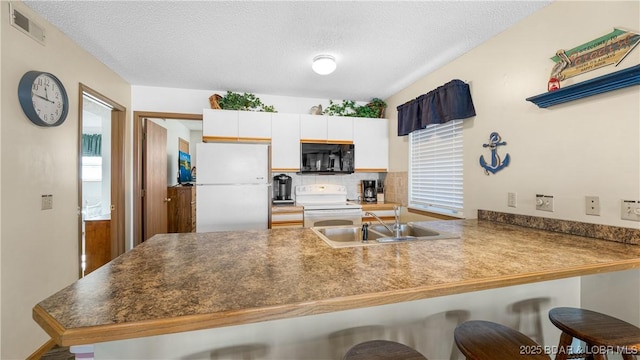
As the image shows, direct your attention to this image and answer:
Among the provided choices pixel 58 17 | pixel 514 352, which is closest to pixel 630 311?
pixel 514 352

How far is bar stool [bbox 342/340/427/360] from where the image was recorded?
960 millimetres

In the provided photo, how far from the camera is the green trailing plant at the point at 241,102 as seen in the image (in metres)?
3.22

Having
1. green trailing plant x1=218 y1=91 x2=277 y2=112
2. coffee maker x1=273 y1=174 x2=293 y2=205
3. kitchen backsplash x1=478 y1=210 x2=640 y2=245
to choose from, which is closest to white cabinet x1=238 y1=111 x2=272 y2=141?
green trailing plant x1=218 y1=91 x2=277 y2=112

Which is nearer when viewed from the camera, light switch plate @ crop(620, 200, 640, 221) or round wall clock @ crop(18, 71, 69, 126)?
light switch plate @ crop(620, 200, 640, 221)

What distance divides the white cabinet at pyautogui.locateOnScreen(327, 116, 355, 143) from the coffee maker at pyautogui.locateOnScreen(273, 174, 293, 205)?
0.80m

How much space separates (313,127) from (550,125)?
2344 mm

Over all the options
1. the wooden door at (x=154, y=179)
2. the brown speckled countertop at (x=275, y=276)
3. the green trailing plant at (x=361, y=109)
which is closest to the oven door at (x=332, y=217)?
the green trailing plant at (x=361, y=109)

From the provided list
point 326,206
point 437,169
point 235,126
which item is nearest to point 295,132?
point 235,126

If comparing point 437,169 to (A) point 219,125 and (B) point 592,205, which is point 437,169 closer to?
(B) point 592,205

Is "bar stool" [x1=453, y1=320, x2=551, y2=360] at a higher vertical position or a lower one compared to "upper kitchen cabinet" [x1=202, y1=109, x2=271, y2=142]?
lower

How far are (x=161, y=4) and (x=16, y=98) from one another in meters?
1.08

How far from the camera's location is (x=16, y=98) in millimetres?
1666

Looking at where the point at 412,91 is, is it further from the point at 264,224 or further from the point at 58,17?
the point at 58,17

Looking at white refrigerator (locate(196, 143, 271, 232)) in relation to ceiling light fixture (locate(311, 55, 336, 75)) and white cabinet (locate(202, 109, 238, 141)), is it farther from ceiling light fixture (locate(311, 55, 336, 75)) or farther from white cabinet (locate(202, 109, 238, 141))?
ceiling light fixture (locate(311, 55, 336, 75))
